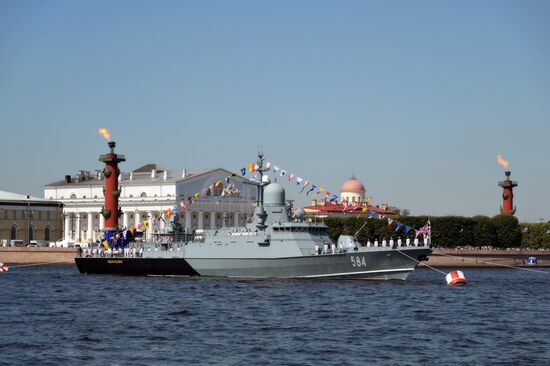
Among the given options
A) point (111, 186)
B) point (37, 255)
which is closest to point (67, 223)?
point (37, 255)

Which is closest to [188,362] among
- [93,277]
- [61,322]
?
[61,322]

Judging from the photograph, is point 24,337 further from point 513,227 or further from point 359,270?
point 513,227

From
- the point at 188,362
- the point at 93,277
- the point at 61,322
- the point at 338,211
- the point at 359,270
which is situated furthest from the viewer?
the point at 338,211

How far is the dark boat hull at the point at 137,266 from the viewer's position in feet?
235

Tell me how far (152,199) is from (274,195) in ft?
256

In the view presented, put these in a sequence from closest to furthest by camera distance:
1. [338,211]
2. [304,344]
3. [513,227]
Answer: [304,344], [513,227], [338,211]

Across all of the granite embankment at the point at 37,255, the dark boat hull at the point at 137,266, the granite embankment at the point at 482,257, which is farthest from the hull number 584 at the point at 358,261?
the granite embankment at the point at 37,255

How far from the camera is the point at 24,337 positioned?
3684cm

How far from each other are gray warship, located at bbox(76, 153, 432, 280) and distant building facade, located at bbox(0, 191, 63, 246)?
67964mm

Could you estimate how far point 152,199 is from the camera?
14600 centimetres

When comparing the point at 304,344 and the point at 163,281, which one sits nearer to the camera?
the point at 304,344

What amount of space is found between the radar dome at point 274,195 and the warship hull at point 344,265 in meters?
5.37

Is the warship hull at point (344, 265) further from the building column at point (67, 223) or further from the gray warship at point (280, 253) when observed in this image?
the building column at point (67, 223)

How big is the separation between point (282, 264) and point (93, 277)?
59.6ft
